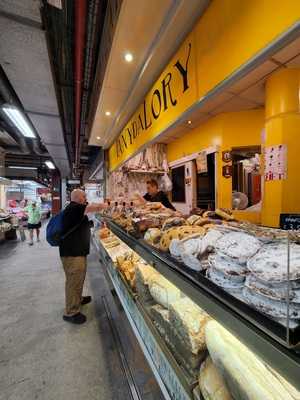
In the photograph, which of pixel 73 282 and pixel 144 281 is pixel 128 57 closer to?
pixel 144 281

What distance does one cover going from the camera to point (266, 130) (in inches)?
97.3

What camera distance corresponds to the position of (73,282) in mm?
2645

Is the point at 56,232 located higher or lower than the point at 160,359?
higher

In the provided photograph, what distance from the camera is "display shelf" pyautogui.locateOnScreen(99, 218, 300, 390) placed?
407 millimetres

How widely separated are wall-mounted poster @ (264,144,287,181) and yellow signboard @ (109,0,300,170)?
1.29 m

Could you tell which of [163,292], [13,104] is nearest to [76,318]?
[163,292]

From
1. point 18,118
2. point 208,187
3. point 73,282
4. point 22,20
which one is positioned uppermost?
point 18,118

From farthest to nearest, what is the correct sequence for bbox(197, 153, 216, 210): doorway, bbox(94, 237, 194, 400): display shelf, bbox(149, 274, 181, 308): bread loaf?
bbox(197, 153, 216, 210): doorway → bbox(149, 274, 181, 308): bread loaf → bbox(94, 237, 194, 400): display shelf

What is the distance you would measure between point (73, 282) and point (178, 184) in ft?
10.4

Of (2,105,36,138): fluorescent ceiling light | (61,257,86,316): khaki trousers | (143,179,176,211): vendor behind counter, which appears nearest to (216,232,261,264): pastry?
(61,257,86,316): khaki trousers

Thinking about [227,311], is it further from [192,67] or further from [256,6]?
[192,67]

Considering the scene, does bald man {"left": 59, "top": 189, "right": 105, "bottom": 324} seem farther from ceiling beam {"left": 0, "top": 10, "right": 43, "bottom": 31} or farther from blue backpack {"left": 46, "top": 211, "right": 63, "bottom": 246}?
ceiling beam {"left": 0, "top": 10, "right": 43, "bottom": 31}

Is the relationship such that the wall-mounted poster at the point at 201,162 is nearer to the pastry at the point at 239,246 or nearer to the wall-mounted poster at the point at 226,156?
the wall-mounted poster at the point at 226,156

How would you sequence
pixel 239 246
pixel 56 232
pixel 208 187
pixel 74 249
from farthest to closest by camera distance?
pixel 208 187 < pixel 74 249 < pixel 56 232 < pixel 239 246
